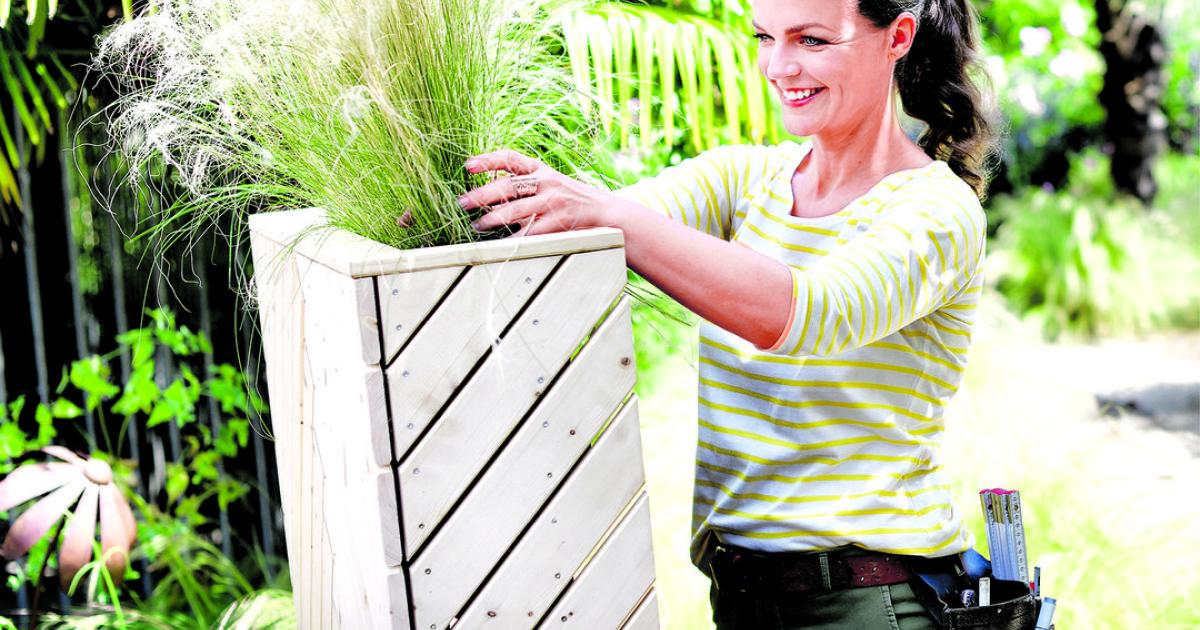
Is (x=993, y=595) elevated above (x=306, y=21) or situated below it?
below

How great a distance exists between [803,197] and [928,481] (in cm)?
44

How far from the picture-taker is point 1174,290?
8820mm

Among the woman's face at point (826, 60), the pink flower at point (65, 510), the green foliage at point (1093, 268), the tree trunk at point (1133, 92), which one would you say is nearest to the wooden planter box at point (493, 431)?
the woman's face at point (826, 60)

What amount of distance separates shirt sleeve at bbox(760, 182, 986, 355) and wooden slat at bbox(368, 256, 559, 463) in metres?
0.31

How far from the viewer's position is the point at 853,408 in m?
1.59

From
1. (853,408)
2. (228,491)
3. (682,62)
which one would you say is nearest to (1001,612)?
(853,408)

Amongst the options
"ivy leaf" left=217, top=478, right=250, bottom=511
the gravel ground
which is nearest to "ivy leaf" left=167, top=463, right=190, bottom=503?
"ivy leaf" left=217, top=478, right=250, bottom=511

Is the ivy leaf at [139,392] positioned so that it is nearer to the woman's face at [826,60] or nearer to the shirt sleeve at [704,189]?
the shirt sleeve at [704,189]

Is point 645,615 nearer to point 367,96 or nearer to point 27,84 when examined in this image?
point 367,96

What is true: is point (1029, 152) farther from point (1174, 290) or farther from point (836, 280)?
point (836, 280)

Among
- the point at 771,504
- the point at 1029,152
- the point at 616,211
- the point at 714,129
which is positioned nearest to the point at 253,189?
the point at 616,211

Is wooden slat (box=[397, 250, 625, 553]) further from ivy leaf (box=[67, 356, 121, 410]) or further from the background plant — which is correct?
ivy leaf (box=[67, 356, 121, 410])

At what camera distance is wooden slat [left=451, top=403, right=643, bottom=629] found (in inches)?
51.2

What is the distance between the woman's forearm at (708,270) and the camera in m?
1.32
